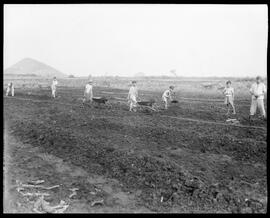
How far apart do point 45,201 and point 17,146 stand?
407cm

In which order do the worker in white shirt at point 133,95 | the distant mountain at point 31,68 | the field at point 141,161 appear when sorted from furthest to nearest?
the distant mountain at point 31,68, the worker in white shirt at point 133,95, the field at point 141,161

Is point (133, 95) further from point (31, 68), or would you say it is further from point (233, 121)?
point (31, 68)

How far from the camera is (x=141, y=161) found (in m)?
8.45

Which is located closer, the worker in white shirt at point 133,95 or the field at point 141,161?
the field at point 141,161

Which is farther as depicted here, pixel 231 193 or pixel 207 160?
pixel 207 160

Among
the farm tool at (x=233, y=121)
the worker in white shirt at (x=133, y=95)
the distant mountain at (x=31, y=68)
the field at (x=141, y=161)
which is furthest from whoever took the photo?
the distant mountain at (x=31, y=68)

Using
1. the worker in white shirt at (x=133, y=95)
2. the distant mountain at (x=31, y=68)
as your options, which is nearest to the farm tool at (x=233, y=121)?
the worker in white shirt at (x=133, y=95)

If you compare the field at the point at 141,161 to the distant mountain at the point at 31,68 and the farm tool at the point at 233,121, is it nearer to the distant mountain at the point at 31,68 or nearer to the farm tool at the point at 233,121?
the farm tool at the point at 233,121

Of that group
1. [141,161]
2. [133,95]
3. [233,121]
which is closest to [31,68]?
[133,95]

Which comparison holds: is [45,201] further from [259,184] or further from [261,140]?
[261,140]

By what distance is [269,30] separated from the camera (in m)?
6.72

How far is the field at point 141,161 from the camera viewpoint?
22.4 ft

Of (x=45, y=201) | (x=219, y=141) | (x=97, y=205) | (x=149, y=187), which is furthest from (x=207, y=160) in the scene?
(x=45, y=201)

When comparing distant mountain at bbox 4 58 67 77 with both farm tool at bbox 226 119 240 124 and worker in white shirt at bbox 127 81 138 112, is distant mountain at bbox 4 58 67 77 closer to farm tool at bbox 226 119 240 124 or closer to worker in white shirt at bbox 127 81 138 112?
worker in white shirt at bbox 127 81 138 112
